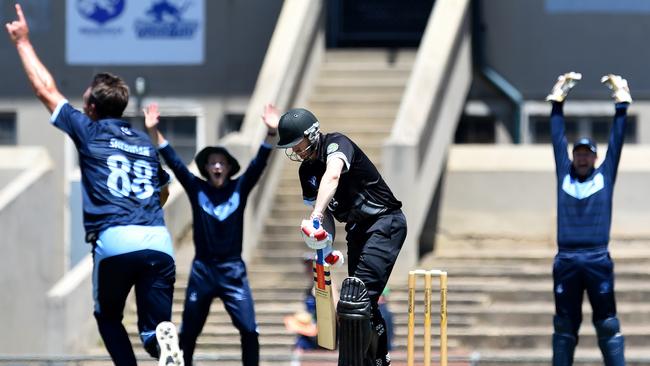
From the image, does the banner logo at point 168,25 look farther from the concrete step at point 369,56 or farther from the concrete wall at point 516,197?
the concrete wall at point 516,197

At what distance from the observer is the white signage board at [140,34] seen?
19484 millimetres

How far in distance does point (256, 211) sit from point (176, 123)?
11.2 ft

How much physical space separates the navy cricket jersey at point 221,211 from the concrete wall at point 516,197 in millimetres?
6214

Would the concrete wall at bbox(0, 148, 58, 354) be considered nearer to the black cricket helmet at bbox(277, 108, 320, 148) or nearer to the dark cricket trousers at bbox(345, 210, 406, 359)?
the dark cricket trousers at bbox(345, 210, 406, 359)

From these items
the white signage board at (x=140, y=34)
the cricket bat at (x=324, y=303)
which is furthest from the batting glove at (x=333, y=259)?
the white signage board at (x=140, y=34)

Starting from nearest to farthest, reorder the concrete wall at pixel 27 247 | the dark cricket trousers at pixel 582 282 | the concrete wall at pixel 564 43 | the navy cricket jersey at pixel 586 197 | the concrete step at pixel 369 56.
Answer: the dark cricket trousers at pixel 582 282 < the navy cricket jersey at pixel 586 197 < the concrete wall at pixel 27 247 < the concrete wall at pixel 564 43 < the concrete step at pixel 369 56

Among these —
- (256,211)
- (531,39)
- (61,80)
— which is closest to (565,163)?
(256,211)

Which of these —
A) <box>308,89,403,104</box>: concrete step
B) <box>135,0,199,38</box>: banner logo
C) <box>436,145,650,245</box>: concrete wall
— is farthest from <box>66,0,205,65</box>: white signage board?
<box>436,145,650,245</box>: concrete wall

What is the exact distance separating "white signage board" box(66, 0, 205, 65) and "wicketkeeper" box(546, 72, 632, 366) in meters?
9.21

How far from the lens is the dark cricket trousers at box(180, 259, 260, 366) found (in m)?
11.1

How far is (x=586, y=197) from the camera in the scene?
1093 centimetres

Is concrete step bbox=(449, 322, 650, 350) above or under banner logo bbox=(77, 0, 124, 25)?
under

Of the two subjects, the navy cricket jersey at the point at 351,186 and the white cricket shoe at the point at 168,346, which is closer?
the white cricket shoe at the point at 168,346

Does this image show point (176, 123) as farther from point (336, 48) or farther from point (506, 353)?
point (506, 353)
